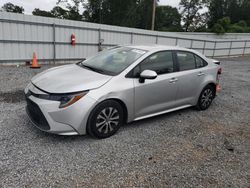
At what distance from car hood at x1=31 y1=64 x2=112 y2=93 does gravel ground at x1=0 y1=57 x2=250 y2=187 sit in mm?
817

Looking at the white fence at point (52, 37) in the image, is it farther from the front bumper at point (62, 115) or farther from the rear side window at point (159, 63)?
the rear side window at point (159, 63)

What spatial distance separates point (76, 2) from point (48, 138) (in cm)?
3656

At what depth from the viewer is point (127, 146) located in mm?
3174

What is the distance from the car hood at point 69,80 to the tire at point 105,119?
0.35 m

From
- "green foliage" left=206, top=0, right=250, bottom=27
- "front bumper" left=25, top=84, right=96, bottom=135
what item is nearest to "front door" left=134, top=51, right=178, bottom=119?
"front bumper" left=25, top=84, right=96, bottom=135

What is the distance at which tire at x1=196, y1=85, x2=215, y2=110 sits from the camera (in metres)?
4.75

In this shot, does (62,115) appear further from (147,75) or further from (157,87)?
(157,87)

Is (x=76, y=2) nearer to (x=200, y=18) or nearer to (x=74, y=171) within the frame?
(x=200, y=18)

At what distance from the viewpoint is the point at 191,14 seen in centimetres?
4797

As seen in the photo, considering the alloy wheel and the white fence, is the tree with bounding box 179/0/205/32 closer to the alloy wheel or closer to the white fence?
the white fence

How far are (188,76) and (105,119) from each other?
2053mm

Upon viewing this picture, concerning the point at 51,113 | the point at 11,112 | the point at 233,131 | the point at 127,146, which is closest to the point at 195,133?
the point at 233,131

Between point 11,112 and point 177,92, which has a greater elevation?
point 177,92

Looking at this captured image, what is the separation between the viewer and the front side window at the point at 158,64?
361 cm
